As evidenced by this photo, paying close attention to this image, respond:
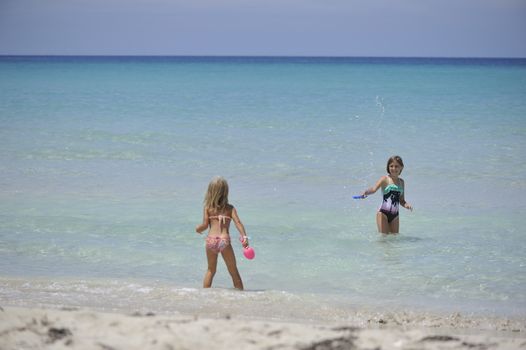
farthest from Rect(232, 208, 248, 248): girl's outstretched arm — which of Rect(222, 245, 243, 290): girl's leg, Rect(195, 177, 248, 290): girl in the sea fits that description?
Rect(222, 245, 243, 290): girl's leg

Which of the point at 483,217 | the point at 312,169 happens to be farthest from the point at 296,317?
the point at 312,169

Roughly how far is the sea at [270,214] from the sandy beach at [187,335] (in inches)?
53.6

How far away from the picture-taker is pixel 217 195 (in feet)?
22.4

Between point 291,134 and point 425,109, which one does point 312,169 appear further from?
point 425,109

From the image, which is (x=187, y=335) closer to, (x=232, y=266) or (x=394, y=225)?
(x=232, y=266)

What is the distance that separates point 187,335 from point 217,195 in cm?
250

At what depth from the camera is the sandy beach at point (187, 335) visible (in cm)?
438

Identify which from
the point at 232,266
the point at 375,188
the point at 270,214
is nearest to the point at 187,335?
the point at 232,266

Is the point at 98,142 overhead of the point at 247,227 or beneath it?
overhead

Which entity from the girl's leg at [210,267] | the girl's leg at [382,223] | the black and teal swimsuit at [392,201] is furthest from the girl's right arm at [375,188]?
the girl's leg at [210,267]

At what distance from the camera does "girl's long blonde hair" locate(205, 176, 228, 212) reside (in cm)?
678

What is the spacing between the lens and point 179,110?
79.0ft

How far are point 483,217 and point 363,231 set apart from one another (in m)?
1.82

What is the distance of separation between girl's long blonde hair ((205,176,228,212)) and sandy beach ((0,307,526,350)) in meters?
2.18
